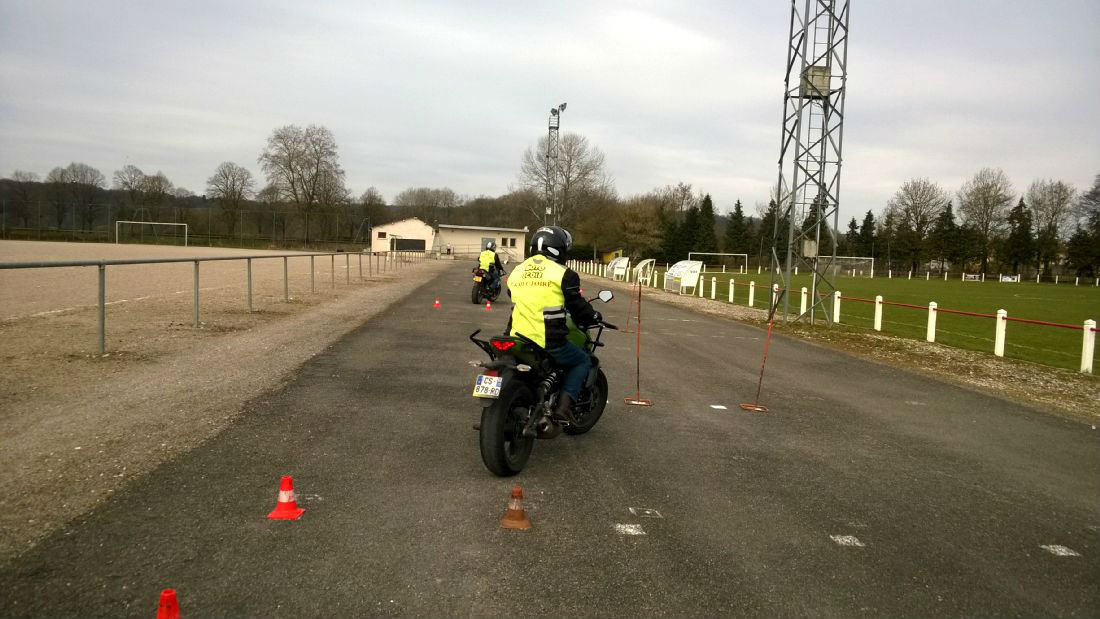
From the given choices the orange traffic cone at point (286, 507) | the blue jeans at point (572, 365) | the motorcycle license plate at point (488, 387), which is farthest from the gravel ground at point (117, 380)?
the blue jeans at point (572, 365)

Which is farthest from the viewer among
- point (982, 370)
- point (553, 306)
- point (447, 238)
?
point (447, 238)

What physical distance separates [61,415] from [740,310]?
20.0 metres

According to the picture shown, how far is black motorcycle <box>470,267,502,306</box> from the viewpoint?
20.0 m

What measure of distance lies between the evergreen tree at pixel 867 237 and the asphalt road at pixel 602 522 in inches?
3709

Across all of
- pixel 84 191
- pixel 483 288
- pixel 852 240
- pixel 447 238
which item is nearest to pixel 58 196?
pixel 84 191

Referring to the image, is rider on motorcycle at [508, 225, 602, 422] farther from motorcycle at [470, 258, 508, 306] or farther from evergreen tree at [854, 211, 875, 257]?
evergreen tree at [854, 211, 875, 257]

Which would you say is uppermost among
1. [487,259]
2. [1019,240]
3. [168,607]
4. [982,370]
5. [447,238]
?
[1019,240]

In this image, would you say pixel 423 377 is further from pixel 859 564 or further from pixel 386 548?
pixel 859 564

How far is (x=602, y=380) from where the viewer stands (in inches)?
256

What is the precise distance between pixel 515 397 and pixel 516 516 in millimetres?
1050

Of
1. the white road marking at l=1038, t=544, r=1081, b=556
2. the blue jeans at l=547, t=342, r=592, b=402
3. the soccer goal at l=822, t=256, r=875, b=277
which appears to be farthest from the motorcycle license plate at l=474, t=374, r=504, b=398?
the soccer goal at l=822, t=256, r=875, b=277

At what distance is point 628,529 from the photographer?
4.15 metres

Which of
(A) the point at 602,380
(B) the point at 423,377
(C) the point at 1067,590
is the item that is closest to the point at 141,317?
(B) the point at 423,377

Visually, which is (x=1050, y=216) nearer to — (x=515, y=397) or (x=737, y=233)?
(x=737, y=233)
